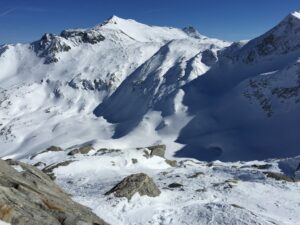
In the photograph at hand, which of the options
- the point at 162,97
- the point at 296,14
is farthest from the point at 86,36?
the point at 296,14

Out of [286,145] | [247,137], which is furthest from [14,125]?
[286,145]

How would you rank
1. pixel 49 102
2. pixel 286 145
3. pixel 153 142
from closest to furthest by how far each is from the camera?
pixel 286 145, pixel 153 142, pixel 49 102

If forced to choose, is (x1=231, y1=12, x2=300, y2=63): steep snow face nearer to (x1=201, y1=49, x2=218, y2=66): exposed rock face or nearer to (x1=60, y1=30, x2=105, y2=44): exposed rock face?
(x1=201, y1=49, x2=218, y2=66): exposed rock face

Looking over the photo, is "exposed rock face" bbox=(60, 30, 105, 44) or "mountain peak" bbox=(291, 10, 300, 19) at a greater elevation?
"exposed rock face" bbox=(60, 30, 105, 44)

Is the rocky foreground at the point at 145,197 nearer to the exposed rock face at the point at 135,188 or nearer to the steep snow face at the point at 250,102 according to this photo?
the exposed rock face at the point at 135,188

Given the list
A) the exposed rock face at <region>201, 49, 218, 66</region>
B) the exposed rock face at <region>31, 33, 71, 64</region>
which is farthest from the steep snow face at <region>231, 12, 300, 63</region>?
the exposed rock face at <region>31, 33, 71, 64</region>

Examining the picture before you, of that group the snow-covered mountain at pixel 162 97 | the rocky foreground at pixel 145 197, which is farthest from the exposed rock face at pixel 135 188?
the snow-covered mountain at pixel 162 97

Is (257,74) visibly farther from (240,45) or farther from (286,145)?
(286,145)
